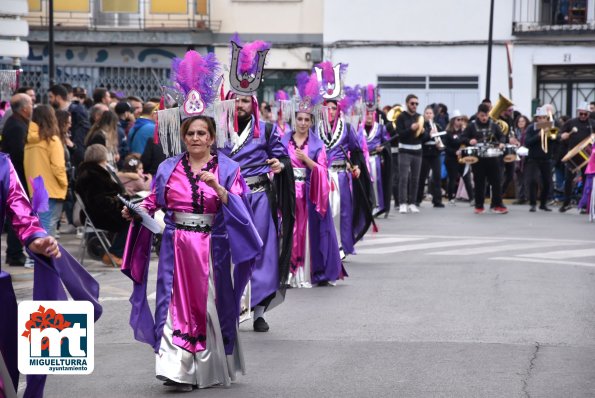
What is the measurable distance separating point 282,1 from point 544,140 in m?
11.7

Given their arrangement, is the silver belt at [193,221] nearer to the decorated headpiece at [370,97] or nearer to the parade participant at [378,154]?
→ the parade participant at [378,154]

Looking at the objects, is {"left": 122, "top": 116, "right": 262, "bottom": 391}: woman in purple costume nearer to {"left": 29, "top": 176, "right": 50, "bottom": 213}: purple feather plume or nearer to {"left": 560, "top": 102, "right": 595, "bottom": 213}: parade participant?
{"left": 29, "top": 176, "right": 50, "bottom": 213}: purple feather plume

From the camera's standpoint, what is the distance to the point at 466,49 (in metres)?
32.2

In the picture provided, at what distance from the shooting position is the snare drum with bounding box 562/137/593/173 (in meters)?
22.3

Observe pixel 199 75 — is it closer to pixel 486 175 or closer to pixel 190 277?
pixel 190 277

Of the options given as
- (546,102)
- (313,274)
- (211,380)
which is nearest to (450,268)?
(313,274)

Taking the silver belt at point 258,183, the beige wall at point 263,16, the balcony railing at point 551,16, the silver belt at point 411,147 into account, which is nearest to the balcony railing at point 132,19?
the beige wall at point 263,16

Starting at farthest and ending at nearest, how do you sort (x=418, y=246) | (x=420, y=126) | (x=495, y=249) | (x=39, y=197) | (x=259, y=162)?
(x=420, y=126), (x=418, y=246), (x=495, y=249), (x=259, y=162), (x=39, y=197)

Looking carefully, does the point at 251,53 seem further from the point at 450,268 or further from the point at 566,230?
the point at 566,230

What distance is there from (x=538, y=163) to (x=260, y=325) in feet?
46.6

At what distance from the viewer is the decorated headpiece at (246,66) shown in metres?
9.58

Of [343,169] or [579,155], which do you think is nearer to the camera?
[343,169]

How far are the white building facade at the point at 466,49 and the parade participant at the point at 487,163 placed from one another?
9062 millimetres

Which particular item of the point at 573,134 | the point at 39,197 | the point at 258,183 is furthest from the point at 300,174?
the point at 573,134
